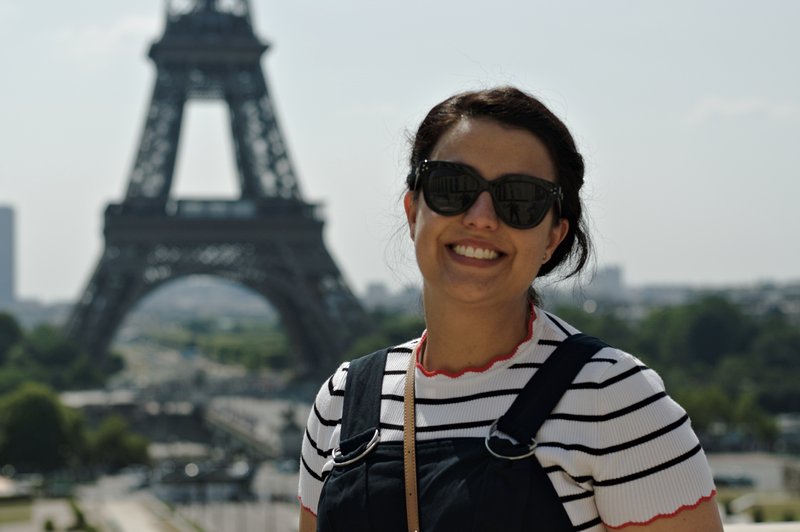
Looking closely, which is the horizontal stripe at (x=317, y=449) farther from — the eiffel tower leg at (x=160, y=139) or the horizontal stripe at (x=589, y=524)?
the eiffel tower leg at (x=160, y=139)

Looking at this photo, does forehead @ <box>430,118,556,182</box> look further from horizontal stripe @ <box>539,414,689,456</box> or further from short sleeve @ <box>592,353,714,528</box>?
horizontal stripe @ <box>539,414,689,456</box>

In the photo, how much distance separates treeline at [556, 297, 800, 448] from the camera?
53.9 metres

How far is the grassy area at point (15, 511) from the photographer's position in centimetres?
3453

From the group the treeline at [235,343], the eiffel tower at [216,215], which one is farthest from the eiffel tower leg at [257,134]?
the treeline at [235,343]

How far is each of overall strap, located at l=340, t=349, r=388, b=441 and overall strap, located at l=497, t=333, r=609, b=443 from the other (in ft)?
1.36

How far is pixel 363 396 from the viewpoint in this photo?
3.76 meters

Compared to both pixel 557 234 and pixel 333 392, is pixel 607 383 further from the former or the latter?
pixel 333 392

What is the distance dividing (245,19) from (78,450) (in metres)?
16.8

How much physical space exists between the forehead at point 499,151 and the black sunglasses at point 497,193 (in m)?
0.03

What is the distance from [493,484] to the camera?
3293mm

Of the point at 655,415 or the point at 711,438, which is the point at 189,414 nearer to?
the point at 711,438

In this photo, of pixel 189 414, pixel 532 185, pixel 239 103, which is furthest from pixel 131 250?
pixel 532 185

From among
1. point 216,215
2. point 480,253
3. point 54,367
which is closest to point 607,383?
point 480,253

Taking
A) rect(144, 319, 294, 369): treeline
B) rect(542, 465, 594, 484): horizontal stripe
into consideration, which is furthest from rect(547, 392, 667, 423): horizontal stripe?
rect(144, 319, 294, 369): treeline
